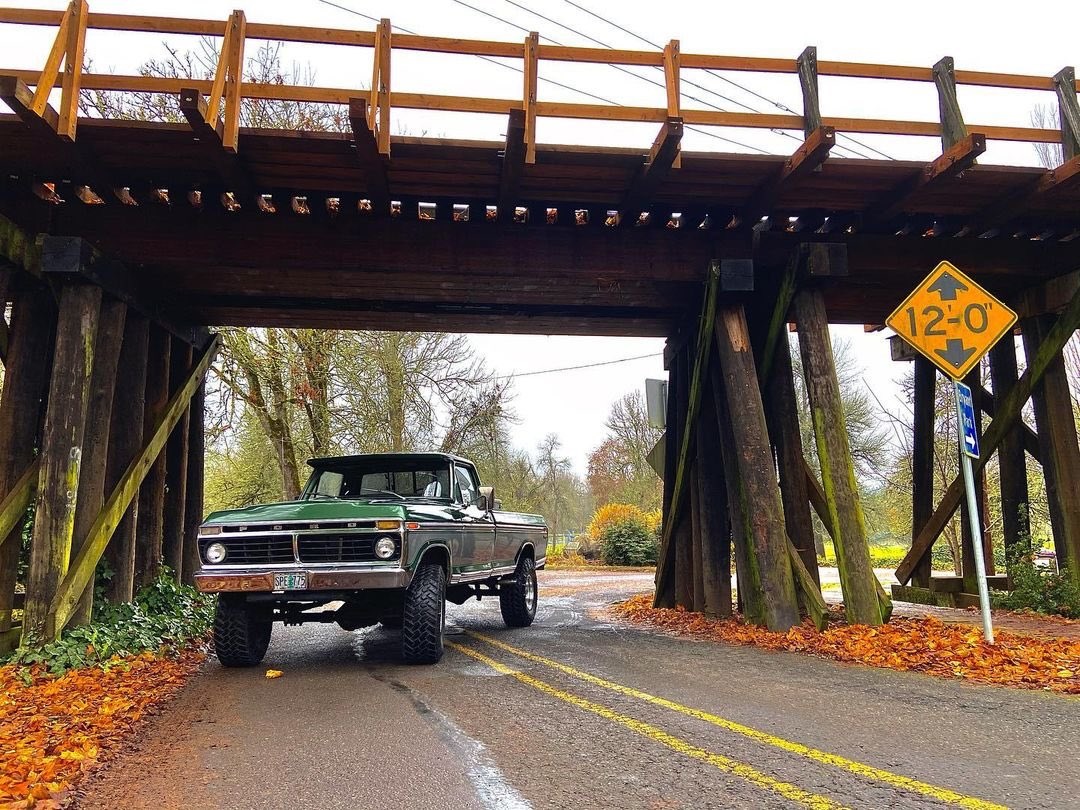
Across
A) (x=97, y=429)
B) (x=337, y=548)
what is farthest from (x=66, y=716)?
(x=97, y=429)

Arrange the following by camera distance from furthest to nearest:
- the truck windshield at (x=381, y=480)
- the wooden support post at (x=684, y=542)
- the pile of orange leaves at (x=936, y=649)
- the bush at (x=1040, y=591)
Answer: the wooden support post at (x=684, y=542) → the bush at (x=1040, y=591) → the truck windshield at (x=381, y=480) → the pile of orange leaves at (x=936, y=649)

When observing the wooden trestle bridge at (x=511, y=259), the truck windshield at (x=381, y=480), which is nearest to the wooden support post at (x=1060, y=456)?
the wooden trestle bridge at (x=511, y=259)

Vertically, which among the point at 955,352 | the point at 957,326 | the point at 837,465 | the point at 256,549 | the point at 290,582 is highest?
the point at 957,326

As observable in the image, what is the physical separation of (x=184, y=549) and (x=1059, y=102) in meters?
12.3

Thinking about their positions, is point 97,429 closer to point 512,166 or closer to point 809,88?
point 512,166

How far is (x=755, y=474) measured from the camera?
8031 mm

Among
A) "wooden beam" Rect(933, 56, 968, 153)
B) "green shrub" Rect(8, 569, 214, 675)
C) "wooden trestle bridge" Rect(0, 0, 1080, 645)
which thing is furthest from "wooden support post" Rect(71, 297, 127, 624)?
"wooden beam" Rect(933, 56, 968, 153)

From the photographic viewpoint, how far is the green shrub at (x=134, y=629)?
6.37m

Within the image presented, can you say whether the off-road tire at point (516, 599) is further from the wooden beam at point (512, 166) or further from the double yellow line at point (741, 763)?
the wooden beam at point (512, 166)

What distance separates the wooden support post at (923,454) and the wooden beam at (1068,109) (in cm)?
374

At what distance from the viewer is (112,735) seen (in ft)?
14.2

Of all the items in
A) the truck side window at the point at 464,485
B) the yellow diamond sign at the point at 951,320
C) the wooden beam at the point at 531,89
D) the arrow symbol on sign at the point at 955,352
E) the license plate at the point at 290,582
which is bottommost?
the license plate at the point at 290,582

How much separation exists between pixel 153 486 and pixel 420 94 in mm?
6225

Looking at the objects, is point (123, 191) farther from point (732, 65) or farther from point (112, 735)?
point (732, 65)
